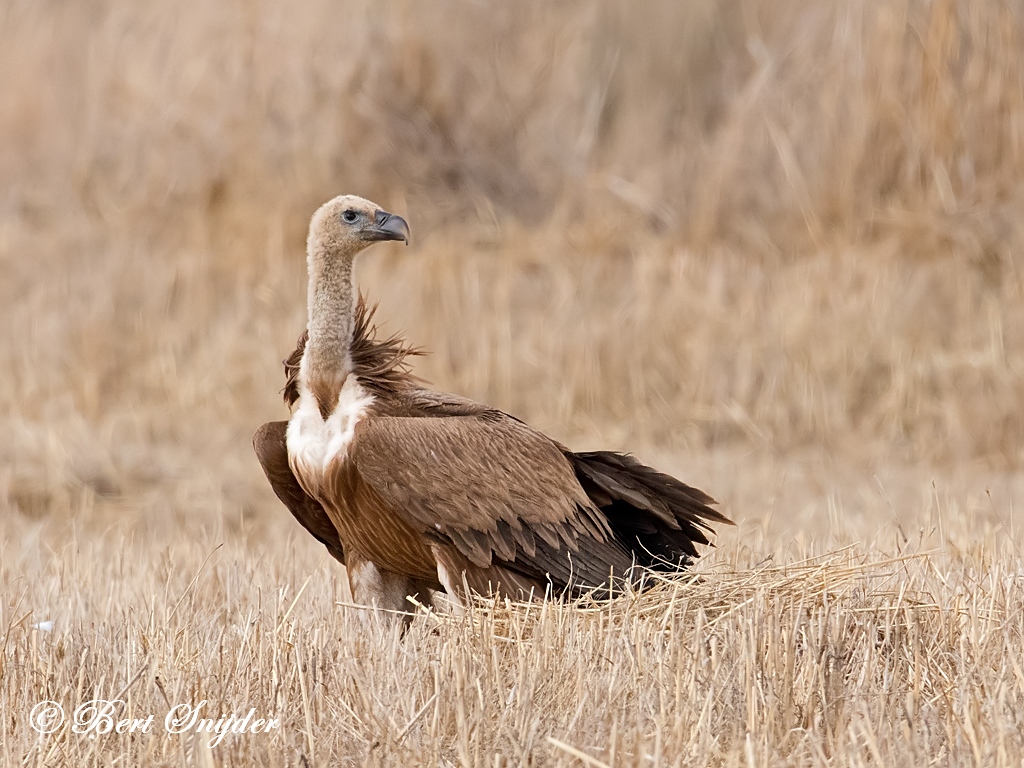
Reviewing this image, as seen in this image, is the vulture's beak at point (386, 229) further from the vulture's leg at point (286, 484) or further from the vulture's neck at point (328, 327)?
the vulture's leg at point (286, 484)

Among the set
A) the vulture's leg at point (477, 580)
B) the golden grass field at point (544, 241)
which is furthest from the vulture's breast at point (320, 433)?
the golden grass field at point (544, 241)

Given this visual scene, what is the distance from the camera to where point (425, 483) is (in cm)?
539

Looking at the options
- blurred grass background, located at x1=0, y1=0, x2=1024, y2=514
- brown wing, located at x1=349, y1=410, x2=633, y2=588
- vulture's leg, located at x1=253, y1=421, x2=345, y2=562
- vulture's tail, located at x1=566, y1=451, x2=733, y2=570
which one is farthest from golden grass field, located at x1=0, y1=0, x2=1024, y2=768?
brown wing, located at x1=349, y1=410, x2=633, y2=588

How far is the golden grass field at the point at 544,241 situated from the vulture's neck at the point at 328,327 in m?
1.70

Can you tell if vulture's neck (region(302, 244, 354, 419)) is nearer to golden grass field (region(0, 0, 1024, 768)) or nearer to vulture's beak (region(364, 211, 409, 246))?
vulture's beak (region(364, 211, 409, 246))

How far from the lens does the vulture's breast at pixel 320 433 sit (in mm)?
5508

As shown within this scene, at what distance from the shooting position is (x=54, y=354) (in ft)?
38.8

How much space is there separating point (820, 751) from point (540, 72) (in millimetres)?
9741

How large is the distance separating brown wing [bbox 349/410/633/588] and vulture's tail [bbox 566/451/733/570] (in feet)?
0.41

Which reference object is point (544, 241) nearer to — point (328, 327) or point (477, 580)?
point (328, 327)

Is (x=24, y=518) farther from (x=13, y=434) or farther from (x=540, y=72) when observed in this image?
(x=540, y=72)

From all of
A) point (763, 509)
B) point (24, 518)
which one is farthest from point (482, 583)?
point (24, 518)

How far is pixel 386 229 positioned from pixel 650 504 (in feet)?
4.64

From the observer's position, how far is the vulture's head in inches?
235
